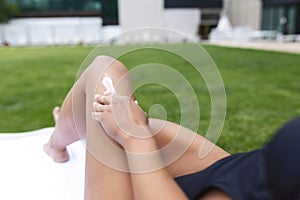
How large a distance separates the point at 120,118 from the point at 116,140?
0.20 ft

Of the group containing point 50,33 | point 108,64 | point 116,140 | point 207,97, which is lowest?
point 50,33

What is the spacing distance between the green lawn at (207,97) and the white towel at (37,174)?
441mm

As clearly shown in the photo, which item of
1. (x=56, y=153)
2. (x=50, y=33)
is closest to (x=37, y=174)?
(x=56, y=153)

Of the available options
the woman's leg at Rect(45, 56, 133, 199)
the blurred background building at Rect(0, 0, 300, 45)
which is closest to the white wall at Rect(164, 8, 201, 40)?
the blurred background building at Rect(0, 0, 300, 45)

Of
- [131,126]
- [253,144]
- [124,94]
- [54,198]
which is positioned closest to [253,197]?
[131,126]

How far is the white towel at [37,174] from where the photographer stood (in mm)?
1220

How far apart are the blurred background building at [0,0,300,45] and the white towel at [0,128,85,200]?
1483 centimetres

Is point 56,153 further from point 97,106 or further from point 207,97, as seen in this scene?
point 207,97

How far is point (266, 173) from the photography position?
62 centimetres

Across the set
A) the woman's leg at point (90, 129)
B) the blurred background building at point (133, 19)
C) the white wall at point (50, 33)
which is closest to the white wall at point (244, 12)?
the blurred background building at point (133, 19)

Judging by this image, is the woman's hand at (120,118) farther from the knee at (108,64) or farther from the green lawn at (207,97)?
the green lawn at (207,97)

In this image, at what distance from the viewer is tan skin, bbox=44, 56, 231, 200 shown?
79 centimetres

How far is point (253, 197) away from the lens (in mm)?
646

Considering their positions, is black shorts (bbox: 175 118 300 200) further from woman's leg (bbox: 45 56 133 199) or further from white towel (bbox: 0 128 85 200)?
white towel (bbox: 0 128 85 200)
